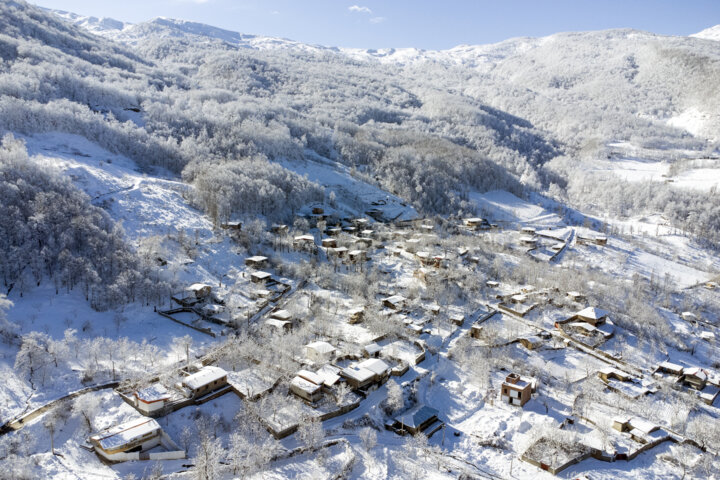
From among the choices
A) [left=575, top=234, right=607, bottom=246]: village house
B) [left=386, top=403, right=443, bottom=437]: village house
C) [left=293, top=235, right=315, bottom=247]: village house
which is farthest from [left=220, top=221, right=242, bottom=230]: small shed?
[left=575, top=234, right=607, bottom=246]: village house

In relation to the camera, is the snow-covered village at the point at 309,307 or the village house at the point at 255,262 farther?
the village house at the point at 255,262

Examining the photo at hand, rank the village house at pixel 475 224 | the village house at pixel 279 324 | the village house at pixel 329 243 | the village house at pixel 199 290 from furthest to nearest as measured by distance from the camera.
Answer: the village house at pixel 475 224, the village house at pixel 329 243, the village house at pixel 199 290, the village house at pixel 279 324

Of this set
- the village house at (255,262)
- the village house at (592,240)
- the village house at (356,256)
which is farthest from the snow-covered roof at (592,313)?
the village house at (255,262)

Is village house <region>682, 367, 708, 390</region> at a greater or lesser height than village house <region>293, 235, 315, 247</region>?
lesser

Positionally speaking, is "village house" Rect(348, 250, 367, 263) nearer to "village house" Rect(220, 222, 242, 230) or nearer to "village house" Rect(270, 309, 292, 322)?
"village house" Rect(220, 222, 242, 230)

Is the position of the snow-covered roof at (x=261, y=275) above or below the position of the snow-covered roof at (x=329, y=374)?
above

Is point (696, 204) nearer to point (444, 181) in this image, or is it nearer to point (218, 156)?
point (444, 181)

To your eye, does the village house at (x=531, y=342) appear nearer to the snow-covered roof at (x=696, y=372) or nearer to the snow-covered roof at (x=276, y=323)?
the snow-covered roof at (x=696, y=372)
